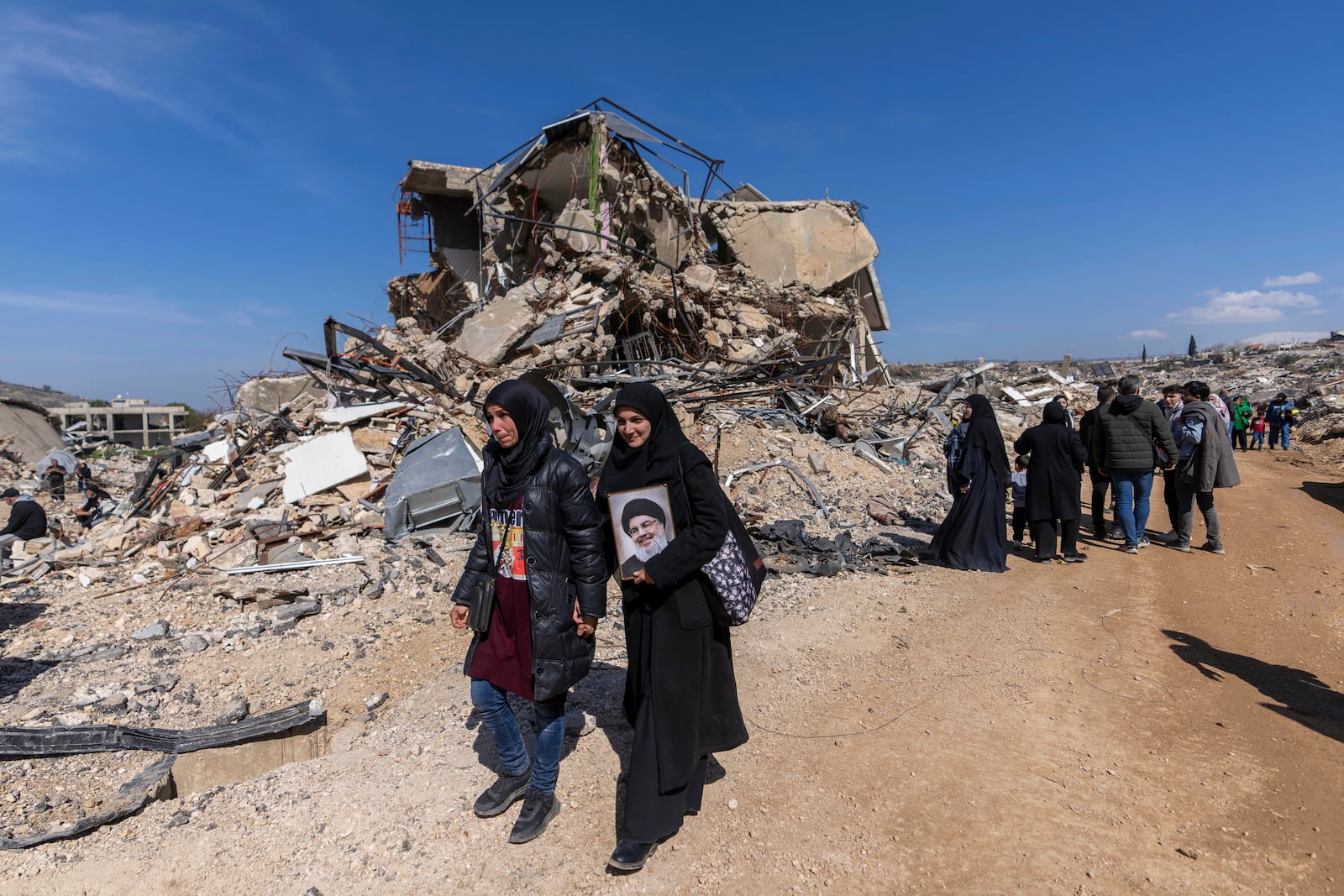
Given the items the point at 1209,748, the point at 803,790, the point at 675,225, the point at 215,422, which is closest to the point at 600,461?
the point at 803,790

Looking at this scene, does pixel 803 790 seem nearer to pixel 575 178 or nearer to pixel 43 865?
pixel 43 865

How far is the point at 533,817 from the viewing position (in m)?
2.38

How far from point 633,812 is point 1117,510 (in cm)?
599

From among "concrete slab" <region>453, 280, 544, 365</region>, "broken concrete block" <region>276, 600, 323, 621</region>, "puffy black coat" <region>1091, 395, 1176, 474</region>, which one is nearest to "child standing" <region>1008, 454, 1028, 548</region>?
"puffy black coat" <region>1091, 395, 1176, 474</region>

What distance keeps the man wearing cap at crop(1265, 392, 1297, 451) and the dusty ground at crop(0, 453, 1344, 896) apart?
1278 centimetres

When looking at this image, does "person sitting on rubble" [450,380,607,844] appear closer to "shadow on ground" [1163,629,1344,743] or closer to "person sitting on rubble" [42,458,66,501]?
"shadow on ground" [1163,629,1344,743]

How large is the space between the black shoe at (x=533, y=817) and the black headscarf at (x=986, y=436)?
4354 millimetres

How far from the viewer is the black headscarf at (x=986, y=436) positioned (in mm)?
5375

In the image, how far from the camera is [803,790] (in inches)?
104

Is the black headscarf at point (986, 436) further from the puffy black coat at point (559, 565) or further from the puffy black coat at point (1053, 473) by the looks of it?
the puffy black coat at point (559, 565)

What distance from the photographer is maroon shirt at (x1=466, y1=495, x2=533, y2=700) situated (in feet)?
7.53

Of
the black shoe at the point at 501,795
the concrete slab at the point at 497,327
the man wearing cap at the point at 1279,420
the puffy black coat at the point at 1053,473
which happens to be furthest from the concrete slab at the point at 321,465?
the man wearing cap at the point at 1279,420

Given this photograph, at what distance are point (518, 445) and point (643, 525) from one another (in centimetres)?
50

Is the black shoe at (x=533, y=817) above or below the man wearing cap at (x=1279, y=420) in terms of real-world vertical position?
below
